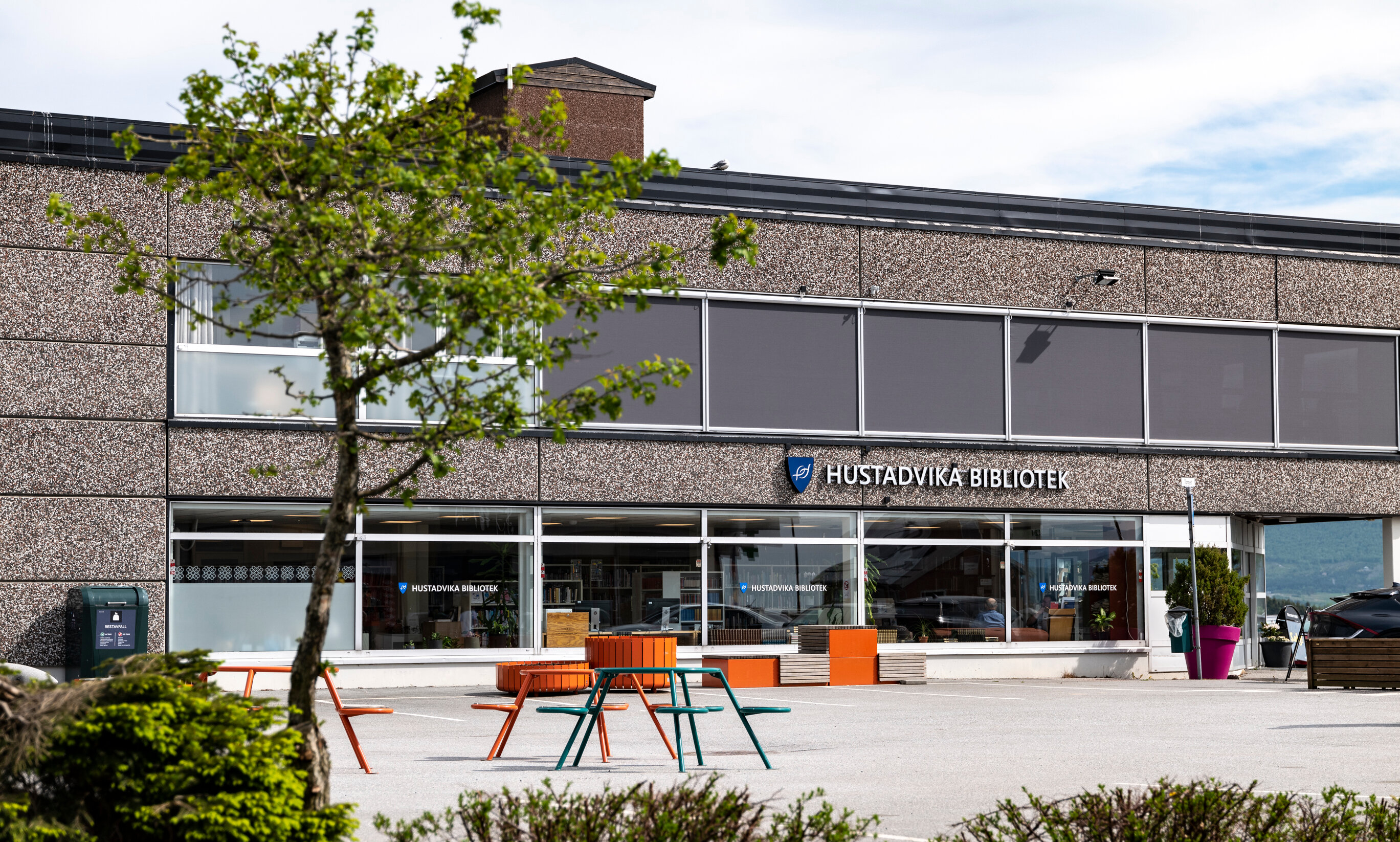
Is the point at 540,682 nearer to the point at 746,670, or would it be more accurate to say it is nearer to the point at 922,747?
the point at 746,670

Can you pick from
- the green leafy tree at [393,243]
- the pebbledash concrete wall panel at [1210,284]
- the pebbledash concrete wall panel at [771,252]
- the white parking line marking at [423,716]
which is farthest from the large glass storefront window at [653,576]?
the green leafy tree at [393,243]

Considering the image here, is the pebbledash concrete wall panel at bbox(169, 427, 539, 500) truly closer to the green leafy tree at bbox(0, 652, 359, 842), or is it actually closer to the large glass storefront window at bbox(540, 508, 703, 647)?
the large glass storefront window at bbox(540, 508, 703, 647)

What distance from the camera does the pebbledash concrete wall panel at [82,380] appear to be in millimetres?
17641

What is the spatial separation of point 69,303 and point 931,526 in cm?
1107

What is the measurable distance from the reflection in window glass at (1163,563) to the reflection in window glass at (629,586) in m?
6.64

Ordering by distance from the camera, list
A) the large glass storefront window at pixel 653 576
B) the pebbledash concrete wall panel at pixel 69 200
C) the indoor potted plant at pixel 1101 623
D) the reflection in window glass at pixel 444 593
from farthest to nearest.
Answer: the indoor potted plant at pixel 1101 623
the reflection in window glass at pixel 444 593
the large glass storefront window at pixel 653 576
the pebbledash concrete wall panel at pixel 69 200

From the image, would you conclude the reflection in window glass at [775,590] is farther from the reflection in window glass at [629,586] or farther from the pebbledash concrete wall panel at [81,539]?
the pebbledash concrete wall panel at [81,539]

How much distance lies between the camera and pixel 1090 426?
878 inches

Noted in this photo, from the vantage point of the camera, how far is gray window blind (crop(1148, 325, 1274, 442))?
2273 cm

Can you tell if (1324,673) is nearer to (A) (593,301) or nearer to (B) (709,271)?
(B) (709,271)

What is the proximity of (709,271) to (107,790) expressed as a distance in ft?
52.3

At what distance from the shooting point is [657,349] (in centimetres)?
2036

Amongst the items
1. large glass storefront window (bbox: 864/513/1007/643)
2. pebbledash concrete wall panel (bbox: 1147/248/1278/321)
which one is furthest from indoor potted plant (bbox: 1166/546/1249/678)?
pebbledash concrete wall panel (bbox: 1147/248/1278/321)

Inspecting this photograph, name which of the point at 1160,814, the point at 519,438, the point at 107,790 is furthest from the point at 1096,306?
the point at 107,790
